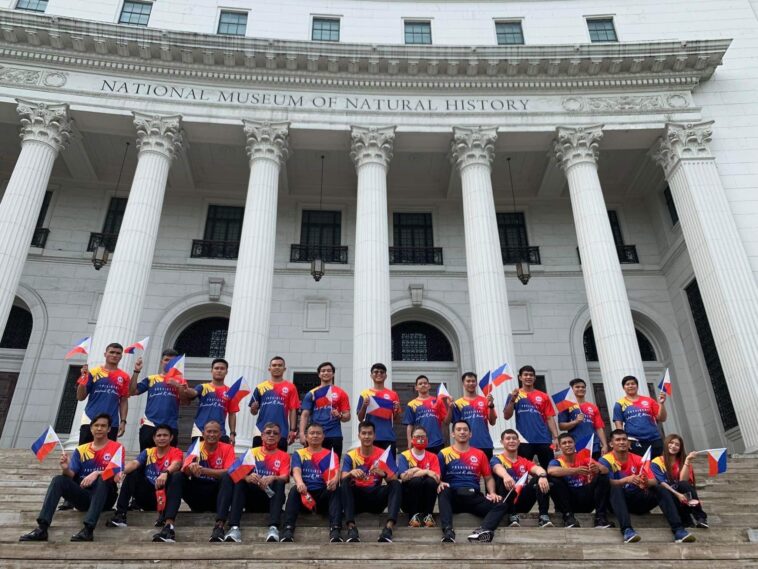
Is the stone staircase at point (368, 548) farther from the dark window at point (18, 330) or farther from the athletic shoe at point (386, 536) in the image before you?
the dark window at point (18, 330)

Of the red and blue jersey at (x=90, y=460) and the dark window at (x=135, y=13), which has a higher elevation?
the dark window at (x=135, y=13)

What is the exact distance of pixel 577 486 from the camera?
8086 mm

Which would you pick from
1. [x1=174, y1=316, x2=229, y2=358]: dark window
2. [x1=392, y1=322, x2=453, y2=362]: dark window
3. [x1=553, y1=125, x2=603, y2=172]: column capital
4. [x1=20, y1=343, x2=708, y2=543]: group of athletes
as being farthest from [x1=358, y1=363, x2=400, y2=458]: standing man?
[x1=553, y1=125, x2=603, y2=172]: column capital

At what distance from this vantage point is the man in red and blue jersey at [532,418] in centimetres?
953

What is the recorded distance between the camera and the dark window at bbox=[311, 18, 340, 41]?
21.0 m

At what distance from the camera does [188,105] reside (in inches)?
708

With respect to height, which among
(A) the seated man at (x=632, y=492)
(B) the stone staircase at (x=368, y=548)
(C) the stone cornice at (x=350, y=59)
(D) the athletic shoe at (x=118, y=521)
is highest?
(C) the stone cornice at (x=350, y=59)

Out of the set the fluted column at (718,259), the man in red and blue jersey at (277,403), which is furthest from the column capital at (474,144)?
the man in red and blue jersey at (277,403)

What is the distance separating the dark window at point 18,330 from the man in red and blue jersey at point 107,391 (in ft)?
40.0

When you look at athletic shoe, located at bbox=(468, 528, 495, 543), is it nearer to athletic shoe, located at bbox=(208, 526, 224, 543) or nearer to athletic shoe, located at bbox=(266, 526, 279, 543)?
athletic shoe, located at bbox=(266, 526, 279, 543)

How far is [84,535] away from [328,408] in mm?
4014

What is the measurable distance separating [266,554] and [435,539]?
85.4 inches

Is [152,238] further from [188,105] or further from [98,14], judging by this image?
[98,14]

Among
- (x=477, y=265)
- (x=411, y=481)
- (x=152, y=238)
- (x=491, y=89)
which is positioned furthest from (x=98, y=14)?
(x=411, y=481)
